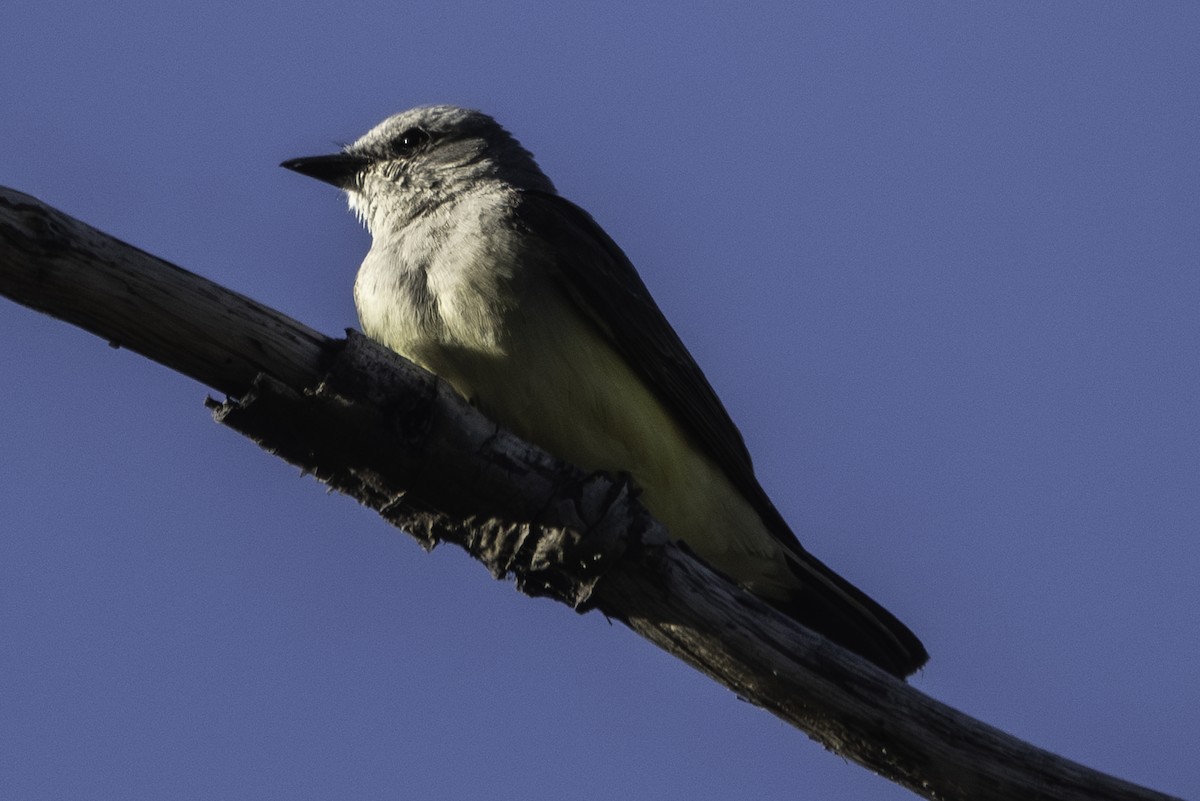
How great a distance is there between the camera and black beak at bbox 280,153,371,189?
284 inches

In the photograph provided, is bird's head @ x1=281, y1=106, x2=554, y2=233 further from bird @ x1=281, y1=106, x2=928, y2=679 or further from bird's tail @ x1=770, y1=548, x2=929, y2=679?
bird's tail @ x1=770, y1=548, x2=929, y2=679

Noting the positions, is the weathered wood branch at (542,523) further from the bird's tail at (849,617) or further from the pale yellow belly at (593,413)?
the bird's tail at (849,617)

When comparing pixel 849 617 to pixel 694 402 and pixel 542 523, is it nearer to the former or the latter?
pixel 694 402

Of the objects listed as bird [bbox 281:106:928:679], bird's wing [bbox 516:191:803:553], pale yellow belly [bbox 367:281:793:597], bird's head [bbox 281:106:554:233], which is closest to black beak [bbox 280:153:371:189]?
bird's head [bbox 281:106:554:233]

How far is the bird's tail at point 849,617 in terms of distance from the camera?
18.5 ft

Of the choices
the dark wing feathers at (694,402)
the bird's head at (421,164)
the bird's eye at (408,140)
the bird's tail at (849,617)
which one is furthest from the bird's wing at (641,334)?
the bird's eye at (408,140)

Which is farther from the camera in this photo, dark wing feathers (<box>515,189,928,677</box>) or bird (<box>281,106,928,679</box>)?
dark wing feathers (<box>515,189,928,677</box>)

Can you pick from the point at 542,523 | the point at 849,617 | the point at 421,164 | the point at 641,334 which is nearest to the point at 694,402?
the point at 641,334

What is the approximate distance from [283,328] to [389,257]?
1.95m

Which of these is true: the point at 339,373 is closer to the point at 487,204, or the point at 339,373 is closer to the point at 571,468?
the point at 571,468

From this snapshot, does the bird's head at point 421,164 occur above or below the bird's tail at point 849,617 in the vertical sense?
above

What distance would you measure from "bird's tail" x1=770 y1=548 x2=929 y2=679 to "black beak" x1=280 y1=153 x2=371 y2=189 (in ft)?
9.56

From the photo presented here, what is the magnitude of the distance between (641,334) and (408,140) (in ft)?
6.61

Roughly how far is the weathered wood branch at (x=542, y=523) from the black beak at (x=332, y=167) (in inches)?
116
